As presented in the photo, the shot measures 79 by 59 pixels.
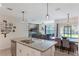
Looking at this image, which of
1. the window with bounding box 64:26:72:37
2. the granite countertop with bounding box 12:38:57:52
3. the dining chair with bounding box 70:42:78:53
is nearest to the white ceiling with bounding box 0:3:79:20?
the window with bounding box 64:26:72:37

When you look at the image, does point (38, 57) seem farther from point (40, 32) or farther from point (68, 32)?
point (68, 32)

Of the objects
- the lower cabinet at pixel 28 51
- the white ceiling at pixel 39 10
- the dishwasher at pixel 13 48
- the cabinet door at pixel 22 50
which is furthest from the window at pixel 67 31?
the dishwasher at pixel 13 48

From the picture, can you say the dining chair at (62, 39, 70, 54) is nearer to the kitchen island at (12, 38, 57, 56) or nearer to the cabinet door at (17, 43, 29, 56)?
the kitchen island at (12, 38, 57, 56)

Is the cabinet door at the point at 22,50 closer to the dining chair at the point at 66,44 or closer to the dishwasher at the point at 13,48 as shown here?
the dishwasher at the point at 13,48

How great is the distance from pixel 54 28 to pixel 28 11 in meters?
0.77

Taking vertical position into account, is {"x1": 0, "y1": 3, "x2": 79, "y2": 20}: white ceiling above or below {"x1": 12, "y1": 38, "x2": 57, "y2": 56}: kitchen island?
above

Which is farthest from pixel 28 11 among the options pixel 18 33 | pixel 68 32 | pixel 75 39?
pixel 75 39

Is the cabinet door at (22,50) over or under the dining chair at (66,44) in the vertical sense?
under

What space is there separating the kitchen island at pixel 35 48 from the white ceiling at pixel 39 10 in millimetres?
590

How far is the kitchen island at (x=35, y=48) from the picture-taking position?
234 centimetres

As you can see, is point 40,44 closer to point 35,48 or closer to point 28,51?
point 35,48

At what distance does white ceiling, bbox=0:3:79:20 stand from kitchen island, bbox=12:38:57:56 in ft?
1.94

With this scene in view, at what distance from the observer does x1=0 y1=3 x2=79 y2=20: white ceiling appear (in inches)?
92.7

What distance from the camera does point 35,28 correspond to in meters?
2.53
